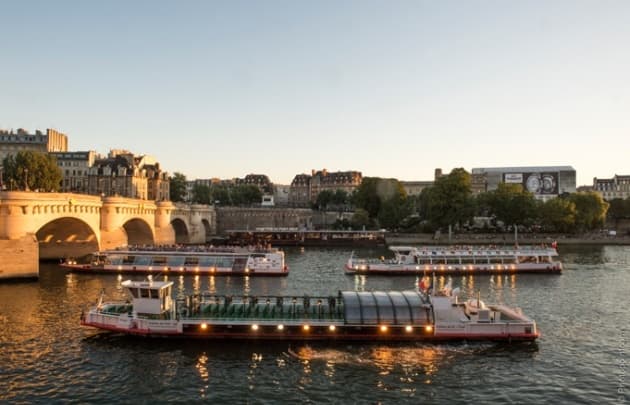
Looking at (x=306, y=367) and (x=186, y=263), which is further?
(x=186, y=263)

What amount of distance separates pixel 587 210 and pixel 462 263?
79158 mm

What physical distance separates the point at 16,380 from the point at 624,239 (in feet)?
450

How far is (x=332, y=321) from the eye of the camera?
3631cm

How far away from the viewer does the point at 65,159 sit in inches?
5955

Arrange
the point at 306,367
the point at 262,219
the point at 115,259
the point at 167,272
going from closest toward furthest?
the point at 306,367
the point at 167,272
the point at 115,259
the point at 262,219

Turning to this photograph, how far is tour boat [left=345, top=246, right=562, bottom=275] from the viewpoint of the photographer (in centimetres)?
7150

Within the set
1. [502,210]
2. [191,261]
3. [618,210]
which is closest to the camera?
[191,261]

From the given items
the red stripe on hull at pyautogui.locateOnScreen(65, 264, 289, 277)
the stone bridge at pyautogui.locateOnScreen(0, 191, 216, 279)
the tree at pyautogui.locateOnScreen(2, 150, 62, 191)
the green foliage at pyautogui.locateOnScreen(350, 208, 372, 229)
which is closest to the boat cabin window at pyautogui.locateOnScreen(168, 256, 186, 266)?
the red stripe on hull at pyautogui.locateOnScreen(65, 264, 289, 277)

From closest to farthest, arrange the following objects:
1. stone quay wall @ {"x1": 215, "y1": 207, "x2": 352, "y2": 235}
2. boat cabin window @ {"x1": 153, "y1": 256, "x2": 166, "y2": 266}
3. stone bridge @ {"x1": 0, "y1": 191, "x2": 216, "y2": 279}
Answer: stone bridge @ {"x1": 0, "y1": 191, "x2": 216, "y2": 279} < boat cabin window @ {"x1": 153, "y1": 256, "x2": 166, "y2": 266} < stone quay wall @ {"x1": 215, "y1": 207, "x2": 352, "y2": 235}

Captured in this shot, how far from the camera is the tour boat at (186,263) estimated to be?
70.5 meters

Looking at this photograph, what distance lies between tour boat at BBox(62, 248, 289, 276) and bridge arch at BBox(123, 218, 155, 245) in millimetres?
23652

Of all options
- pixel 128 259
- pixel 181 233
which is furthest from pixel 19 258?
pixel 181 233

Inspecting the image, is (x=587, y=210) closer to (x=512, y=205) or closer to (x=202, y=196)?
(x=512, y=205)

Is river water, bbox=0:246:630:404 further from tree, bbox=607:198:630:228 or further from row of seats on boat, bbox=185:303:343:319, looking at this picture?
tree, bbox=607:198:630:228
